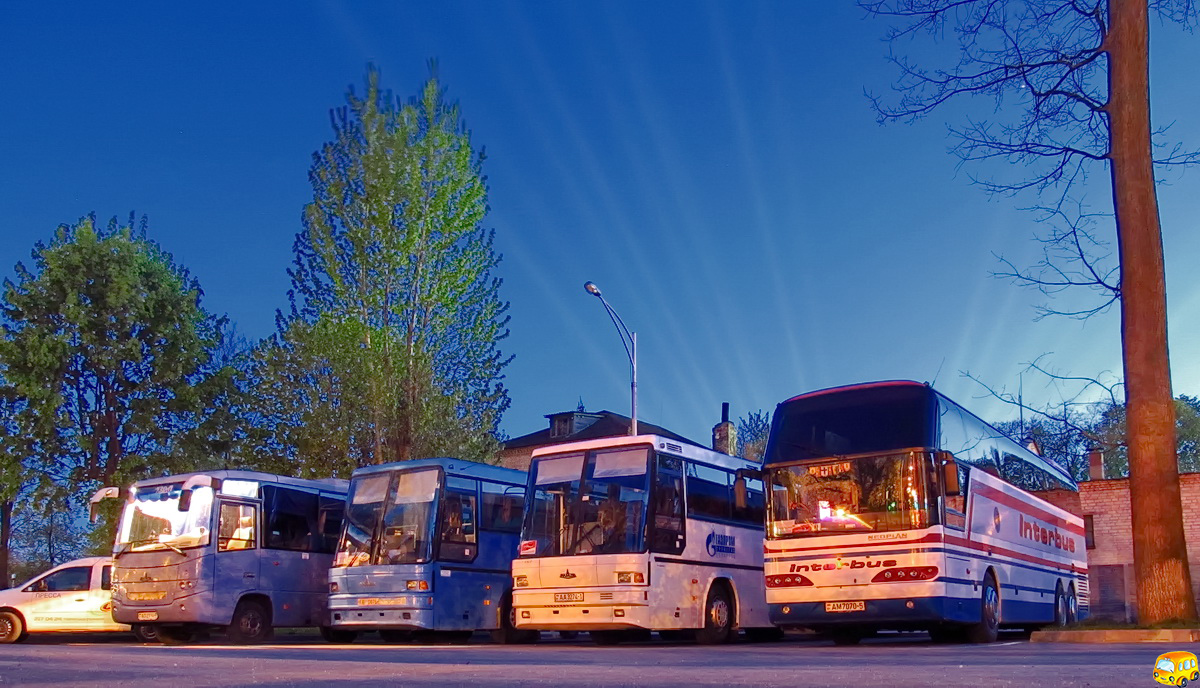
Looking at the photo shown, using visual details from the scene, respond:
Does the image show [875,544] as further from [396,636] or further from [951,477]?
[396,636]

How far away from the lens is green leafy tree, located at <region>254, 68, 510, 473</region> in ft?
107

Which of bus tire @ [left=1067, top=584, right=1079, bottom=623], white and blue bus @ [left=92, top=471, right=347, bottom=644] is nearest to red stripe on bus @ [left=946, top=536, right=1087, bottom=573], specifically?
bus tire @ [left=1067, top=584, right=1079, bottom=623]

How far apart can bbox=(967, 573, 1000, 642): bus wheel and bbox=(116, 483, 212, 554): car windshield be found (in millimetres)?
13474

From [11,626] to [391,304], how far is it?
12360 millimetres

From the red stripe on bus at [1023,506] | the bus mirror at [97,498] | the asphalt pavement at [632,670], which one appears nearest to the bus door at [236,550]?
the bus mirror at [97,498]

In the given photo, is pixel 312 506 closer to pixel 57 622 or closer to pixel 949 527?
pixel 57 622

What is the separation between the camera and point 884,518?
17.2 metres

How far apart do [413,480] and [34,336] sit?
A: 19.5m

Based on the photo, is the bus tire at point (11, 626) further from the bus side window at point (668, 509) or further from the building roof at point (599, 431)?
the building roof at point (599, 431)

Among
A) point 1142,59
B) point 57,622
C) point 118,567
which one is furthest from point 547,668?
point 57,622

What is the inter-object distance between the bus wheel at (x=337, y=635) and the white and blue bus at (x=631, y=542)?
253 inches

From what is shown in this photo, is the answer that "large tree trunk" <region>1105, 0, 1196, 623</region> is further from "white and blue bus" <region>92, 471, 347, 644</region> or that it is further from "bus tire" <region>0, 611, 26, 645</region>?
"bus tire" <region>0, 611, 26, 645</region>

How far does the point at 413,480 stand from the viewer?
22.2 m

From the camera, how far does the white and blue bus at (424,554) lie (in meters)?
21.4
